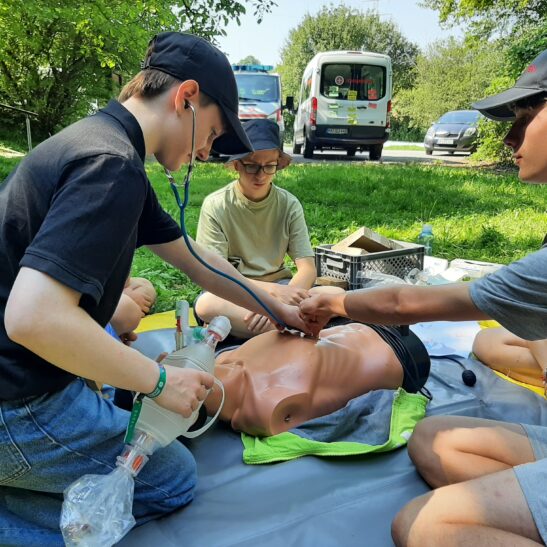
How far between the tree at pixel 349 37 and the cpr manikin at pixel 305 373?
40415 millimetres

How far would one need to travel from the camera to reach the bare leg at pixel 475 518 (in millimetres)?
1429

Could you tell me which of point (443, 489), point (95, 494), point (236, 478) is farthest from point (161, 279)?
point (443, 489)

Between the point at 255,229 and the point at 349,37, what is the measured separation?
41.5 metres

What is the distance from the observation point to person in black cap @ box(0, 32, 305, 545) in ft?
4.15

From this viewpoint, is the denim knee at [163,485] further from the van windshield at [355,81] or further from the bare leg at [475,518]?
the van windshield at [355,81]

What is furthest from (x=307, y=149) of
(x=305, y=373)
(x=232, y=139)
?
(x=232, y=139)

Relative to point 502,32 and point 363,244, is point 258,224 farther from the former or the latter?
point 502,32

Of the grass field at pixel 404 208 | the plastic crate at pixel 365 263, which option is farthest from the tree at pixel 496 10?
the plastic crate at pixel 365 263

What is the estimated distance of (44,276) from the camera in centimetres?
124

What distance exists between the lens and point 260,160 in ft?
10.3

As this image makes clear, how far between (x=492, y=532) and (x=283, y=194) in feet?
7.97

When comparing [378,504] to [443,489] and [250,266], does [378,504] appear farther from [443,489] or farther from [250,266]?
[250,266]

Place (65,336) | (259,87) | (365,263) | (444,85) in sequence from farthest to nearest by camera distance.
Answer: (444,85), (259,87), (365,263), (65,336)

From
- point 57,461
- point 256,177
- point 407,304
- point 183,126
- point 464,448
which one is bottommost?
point 464,448
